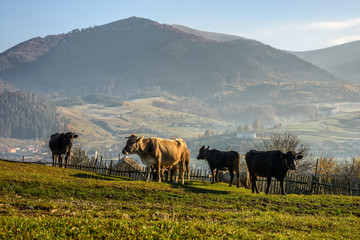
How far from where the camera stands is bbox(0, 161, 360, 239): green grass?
8766mm

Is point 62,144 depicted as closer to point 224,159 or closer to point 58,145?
point 58,145

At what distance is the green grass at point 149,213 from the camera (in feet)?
28.8

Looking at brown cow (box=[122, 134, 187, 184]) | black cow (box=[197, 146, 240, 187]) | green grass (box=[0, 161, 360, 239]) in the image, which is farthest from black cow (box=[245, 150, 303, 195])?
brown cow (box=[122, 134, 187, 184])

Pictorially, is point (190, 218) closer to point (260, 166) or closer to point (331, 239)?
point (331, 239)

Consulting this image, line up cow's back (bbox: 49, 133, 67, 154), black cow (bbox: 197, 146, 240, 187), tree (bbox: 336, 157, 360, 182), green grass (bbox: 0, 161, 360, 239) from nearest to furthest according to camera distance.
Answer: green grass (bbox: 0, 161, 360, 239), black cow (bbox: 197, 146, 240, 187), cow's back (bbox: 49, 133, 67, 154), tree (bbox: 336, 157, 360, 182)

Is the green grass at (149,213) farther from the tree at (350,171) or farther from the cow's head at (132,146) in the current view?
the tree at (350,171)

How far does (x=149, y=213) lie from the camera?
12289 millimetres

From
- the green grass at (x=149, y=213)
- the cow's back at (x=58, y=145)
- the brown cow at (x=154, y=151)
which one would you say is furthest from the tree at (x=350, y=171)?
the cow's back at (x=58, y=145)

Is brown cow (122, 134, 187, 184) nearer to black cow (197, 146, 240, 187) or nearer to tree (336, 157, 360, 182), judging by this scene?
black cow (197, 146, 240, 187)

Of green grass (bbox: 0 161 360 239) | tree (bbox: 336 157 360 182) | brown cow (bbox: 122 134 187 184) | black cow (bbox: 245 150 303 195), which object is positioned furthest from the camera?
tree (bbox: 336 157 360 182)

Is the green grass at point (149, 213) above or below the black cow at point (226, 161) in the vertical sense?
below

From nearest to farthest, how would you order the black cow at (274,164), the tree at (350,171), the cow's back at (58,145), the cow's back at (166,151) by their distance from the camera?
the black cow at (274,164) < the cow's back at (166,151) < the cow's back at (58,145) < the tree at (350,171)

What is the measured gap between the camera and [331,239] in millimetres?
11297

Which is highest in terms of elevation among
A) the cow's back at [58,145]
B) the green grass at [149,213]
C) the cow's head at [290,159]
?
the cow's head at [290,159]
